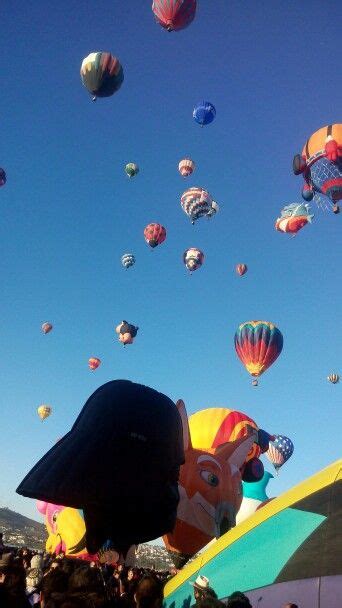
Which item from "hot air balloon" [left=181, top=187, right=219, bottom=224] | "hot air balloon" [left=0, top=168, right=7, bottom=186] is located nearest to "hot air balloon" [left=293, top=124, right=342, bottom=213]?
"hot air balloon" [left=181, top=187, right=219, bottom=224]

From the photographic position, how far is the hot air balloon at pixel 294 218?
2348cm

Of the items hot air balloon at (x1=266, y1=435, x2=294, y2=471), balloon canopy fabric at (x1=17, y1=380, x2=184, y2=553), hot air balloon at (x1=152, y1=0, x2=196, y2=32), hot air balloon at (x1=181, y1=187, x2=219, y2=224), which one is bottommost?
balloon canopy fabric at (x1=17, y1=380, x2=184, y2=553)

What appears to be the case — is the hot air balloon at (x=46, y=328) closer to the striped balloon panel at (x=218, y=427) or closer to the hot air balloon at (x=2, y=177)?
the hot air balloon at (x=2, y=177)

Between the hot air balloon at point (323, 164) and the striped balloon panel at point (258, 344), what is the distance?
6.81m

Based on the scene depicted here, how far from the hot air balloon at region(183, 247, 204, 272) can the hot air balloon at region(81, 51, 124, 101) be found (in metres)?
10.3

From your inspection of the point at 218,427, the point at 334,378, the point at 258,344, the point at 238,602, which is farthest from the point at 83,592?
the point at 334,378

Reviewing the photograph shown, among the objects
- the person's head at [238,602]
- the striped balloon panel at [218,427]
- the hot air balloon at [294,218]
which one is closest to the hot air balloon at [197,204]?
the hot air balloon at [294,218]

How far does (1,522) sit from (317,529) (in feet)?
322

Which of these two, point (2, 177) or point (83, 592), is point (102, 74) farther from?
point (83, 592)

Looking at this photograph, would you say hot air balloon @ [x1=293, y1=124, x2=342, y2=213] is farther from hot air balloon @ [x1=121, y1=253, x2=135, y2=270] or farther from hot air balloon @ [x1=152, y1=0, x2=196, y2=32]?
hot air balloon @ [x1=121, y1=253, x2=135, y2=270]

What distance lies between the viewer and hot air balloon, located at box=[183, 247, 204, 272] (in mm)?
26469

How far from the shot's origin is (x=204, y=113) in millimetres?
24875

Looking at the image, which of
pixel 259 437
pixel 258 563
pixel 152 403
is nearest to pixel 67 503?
pixel 152 403

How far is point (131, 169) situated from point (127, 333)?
9583 millimetres
